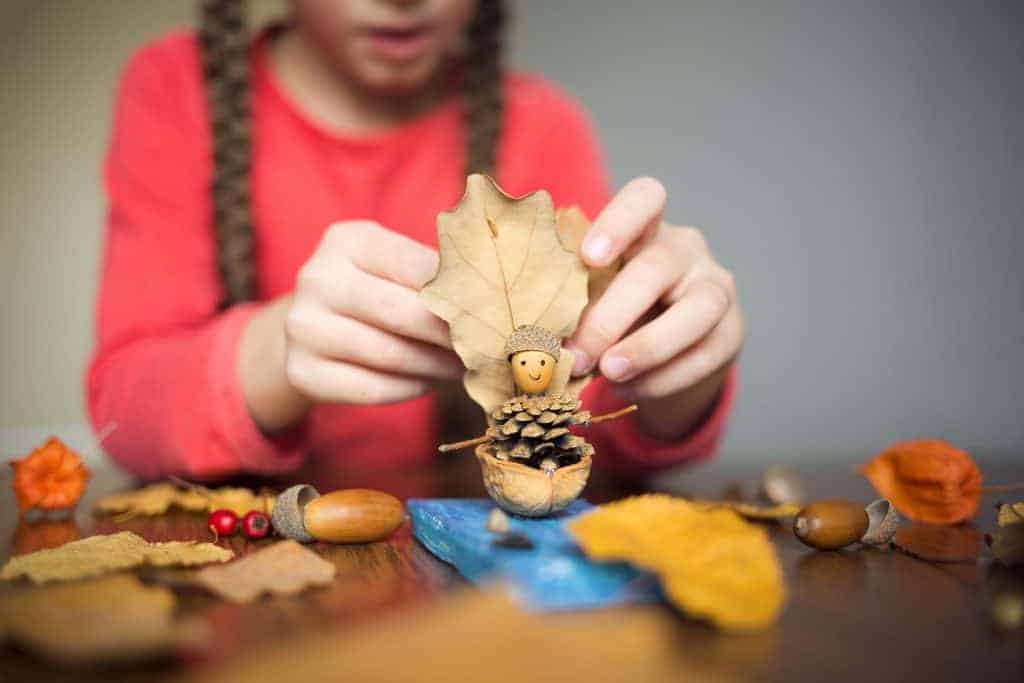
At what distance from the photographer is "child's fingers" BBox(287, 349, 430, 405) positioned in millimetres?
612

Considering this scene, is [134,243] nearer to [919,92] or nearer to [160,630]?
[160,630]

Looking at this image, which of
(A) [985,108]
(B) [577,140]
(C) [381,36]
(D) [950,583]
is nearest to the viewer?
(D) [950,583]

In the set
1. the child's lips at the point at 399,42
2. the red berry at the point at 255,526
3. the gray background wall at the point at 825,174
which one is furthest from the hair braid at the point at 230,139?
the gray background wall at the point at 825,174

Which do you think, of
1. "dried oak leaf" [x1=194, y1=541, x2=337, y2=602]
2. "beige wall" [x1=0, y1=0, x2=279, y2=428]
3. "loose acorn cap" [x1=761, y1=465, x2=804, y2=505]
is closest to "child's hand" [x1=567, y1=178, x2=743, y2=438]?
"loose acorn cap" [x1=761, y1=465, x2=804, y2=505]

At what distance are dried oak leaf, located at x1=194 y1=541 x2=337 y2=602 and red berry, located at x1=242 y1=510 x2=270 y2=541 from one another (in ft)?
0.21

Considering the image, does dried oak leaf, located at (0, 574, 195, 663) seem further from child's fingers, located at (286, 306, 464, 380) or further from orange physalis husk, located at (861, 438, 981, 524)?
orange physalis husk, located at (861, 438, 981, 524)

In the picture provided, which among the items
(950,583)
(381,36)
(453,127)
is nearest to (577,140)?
(453,127)

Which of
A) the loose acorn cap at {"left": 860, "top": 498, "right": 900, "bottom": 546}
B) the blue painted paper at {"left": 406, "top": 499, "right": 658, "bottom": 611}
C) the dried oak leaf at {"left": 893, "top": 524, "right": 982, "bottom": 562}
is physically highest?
the blue painted paper at {"left": 406, "top": 499, "right": 658, "bottom": 611}

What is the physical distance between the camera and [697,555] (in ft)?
1.26

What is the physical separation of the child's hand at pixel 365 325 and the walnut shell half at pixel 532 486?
0.40 feet

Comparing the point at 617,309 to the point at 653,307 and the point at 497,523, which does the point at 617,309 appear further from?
the point at 497,523

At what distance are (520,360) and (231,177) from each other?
0.61 metres

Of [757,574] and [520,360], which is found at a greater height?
[520,360]

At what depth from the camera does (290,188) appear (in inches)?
40.4
